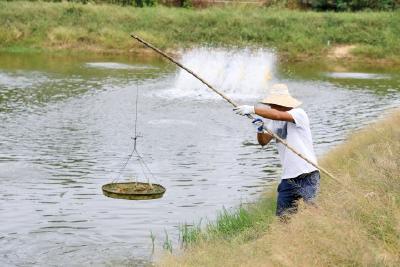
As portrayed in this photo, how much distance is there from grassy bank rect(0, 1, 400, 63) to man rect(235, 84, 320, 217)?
92.7 feet

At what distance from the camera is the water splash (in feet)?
80.5

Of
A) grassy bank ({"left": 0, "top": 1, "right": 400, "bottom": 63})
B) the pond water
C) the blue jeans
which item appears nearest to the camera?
the blue jeans

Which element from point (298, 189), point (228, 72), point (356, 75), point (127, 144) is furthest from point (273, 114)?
point (356, 75)

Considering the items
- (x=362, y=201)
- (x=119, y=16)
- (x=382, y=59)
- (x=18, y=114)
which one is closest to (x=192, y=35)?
(x=119, y=16)

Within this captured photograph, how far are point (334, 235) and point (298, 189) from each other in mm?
1598

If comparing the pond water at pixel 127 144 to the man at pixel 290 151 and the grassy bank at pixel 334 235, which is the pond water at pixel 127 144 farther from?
the man at pixel 290 151

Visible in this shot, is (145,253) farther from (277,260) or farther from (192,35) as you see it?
(192,35)

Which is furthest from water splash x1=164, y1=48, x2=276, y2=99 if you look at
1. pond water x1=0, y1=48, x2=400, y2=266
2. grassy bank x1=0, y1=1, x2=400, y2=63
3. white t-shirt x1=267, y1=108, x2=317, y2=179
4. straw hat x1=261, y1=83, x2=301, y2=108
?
white t-shirt x1=267, y1=108, x2=317, y2=179

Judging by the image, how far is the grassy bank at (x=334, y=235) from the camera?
6.08 metres

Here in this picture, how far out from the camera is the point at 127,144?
1588 cm

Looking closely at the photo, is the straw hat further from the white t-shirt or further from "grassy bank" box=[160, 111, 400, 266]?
"grassy bank" box=[160, 111, 400, 266]

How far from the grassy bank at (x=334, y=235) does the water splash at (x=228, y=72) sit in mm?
15293

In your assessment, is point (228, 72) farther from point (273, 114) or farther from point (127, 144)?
point (273, 114)

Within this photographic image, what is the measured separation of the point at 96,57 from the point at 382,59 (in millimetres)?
12334
